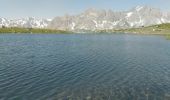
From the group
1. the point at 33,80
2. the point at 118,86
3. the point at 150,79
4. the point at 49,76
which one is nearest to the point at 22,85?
the point at 33,80

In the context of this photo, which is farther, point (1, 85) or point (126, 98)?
point (1, 85)

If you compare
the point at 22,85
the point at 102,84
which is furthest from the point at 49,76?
the point at 102,84

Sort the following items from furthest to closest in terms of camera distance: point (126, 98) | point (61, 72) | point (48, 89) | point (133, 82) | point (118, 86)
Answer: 1. point (61, 72)
2. point (133, 82)
3. point (118, 86)
4. point (48, 89)
5. point (126, 98)

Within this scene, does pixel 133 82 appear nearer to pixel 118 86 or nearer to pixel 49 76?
pixel 118 86

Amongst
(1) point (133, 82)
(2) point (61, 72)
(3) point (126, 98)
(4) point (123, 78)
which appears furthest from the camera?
(2) point (61, 72)

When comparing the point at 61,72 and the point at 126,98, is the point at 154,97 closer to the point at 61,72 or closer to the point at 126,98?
the point at 126,98

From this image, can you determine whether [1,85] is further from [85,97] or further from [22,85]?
[85,97]

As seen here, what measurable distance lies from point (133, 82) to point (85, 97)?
1192 cm

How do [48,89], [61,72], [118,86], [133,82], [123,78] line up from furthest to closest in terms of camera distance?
[61,72]
[123,78]
[133,82]
[118,86]
[48,89]

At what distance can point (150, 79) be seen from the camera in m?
38.6

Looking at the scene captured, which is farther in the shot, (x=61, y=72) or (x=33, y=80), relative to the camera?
(x=61, y=72)

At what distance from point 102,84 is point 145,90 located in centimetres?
690

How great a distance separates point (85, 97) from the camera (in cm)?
2788

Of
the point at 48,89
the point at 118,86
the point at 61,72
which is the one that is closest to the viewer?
the point at 48,89
